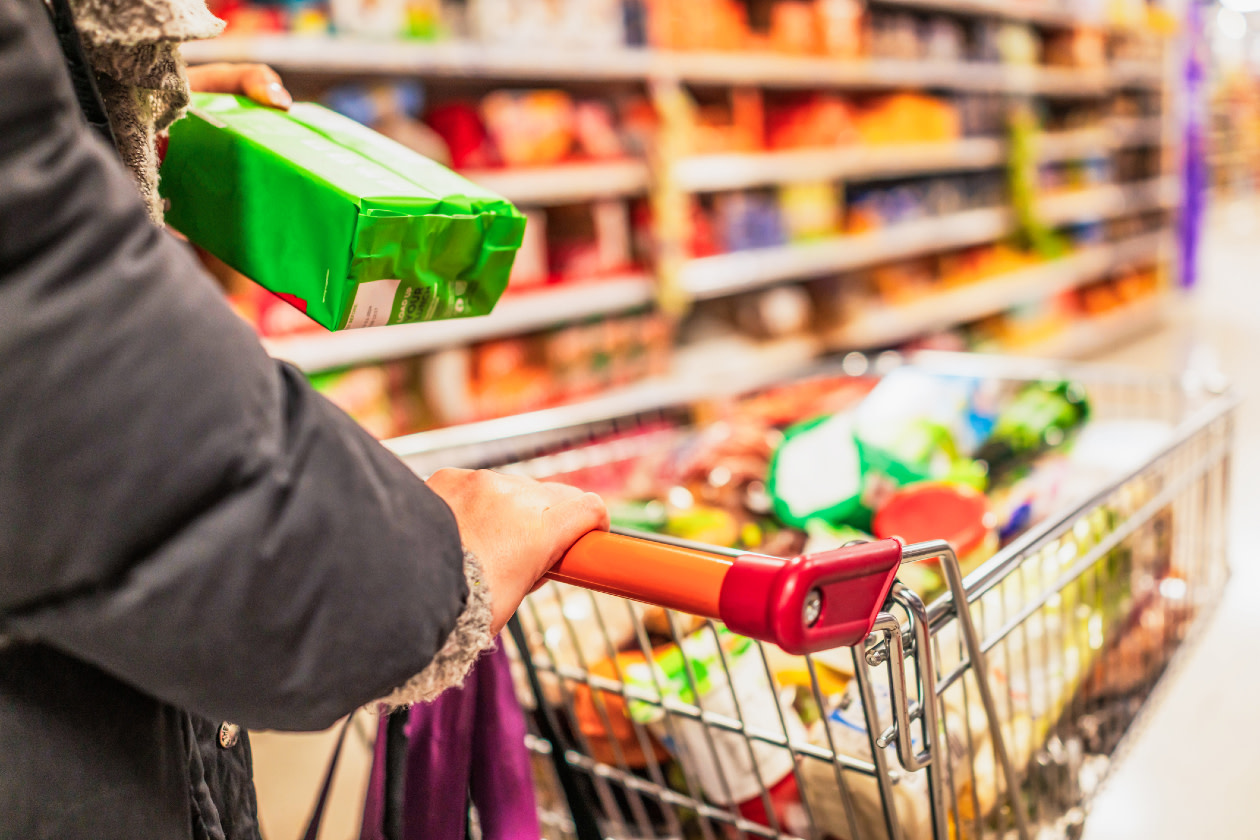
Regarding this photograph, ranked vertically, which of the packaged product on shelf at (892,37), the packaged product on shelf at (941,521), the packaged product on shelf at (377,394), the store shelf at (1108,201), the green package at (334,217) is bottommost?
the store shelf at (1108,201)

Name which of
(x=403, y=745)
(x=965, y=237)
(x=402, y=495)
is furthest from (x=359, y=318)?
(x=965, y=237)

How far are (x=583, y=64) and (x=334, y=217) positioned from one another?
2.08m

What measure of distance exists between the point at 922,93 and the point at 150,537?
4.53 meters

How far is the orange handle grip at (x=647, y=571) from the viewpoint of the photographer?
1.73 ft

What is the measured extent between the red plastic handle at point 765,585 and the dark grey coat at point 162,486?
12cm

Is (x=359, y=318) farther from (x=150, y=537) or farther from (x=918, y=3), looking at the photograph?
(x=918, y=3)

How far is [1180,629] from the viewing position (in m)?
1.41

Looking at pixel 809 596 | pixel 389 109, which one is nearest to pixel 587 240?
pixel 389 109

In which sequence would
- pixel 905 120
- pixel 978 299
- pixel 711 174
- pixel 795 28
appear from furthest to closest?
pixel 978 299 < pixel 905 120 < pixel 795 28 < pixel 711 174

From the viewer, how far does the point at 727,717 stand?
911 millimetres

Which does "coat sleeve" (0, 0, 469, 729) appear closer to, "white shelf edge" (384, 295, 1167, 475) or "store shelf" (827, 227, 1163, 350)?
"white shelf edge" (384, 295, 1167, 475)

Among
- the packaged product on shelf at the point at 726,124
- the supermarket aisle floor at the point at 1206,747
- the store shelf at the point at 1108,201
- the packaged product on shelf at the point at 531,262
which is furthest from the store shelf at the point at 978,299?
the supermarket aisle floor at the point at 1206,747

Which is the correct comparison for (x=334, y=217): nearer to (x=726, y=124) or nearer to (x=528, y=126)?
(x=528, y=126)

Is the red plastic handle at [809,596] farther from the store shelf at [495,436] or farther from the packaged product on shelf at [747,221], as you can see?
the packaged product on shelf at [747,221]
